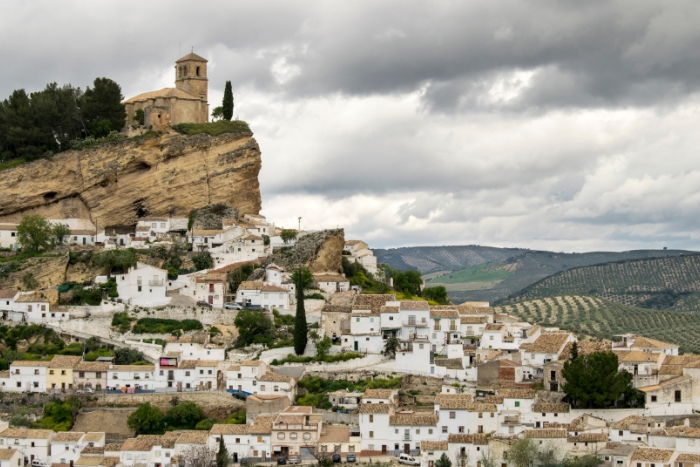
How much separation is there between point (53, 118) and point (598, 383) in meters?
42.4

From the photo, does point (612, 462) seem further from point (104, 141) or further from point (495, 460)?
point (104, 141)

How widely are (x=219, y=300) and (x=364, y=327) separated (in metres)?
9.25

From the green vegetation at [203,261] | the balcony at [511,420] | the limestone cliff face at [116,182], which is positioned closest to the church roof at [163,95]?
the limestone cliff face at [116,182]

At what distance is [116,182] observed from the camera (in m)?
69.6

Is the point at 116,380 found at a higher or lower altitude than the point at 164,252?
lower

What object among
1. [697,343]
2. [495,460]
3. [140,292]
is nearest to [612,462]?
[495,460]

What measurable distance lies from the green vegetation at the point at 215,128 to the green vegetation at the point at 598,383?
32.7 m

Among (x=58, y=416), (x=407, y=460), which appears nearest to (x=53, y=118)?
(x=58, y=416)

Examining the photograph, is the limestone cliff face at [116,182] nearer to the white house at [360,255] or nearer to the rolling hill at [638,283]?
the white house at [360,255]

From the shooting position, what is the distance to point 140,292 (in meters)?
59.1

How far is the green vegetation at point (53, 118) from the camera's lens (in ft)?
227

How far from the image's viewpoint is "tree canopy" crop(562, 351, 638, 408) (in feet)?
155

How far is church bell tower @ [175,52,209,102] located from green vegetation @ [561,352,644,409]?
37393 mm

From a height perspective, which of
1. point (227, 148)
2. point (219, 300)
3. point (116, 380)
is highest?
point (227, 148)
